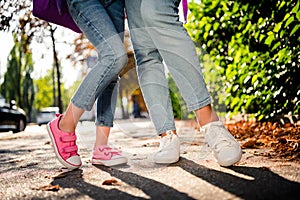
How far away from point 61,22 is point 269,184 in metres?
1.55

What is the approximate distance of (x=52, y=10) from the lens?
88.4 inches

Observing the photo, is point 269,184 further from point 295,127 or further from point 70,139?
point 295,127

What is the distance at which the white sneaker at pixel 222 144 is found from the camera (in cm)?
194

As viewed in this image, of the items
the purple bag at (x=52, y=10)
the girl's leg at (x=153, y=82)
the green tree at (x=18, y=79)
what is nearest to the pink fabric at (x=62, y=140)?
the girl's leg at (x=153, y=82)

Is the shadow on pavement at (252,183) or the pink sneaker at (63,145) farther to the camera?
the pink sneaker at (63,145)

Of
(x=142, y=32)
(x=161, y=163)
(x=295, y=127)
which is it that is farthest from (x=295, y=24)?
(x=161, y=163)

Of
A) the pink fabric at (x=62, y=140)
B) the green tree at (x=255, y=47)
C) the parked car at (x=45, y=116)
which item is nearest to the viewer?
the pink fabric at (x=62, y=140)

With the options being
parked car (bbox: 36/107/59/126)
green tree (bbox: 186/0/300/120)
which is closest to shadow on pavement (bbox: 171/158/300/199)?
green tree (bbox: 186/0/300/120)

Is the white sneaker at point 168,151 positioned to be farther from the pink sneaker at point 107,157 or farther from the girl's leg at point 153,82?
the pink sneaker at point 107,157

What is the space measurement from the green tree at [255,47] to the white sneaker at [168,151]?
1.51 meters

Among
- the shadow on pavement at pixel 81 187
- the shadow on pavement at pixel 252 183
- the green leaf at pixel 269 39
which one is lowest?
the shadow on pavement at pixel 81 187

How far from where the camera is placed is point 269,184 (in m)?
1.52

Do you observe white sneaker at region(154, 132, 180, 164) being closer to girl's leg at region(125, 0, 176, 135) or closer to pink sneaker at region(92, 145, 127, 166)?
girl's leg at region(125, 0, 176, 135)

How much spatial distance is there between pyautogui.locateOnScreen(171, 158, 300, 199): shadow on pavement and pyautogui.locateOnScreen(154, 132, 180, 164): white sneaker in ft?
0.67
